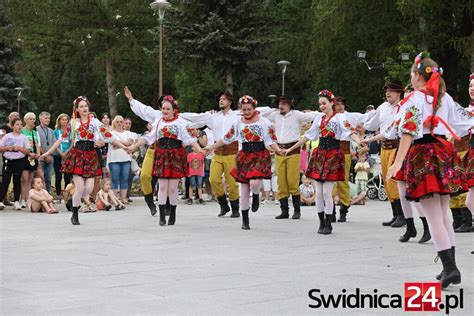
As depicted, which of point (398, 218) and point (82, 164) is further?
point (82, 164)

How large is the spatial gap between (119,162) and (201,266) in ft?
29.1

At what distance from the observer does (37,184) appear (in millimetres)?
16078

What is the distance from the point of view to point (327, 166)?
12.0 m

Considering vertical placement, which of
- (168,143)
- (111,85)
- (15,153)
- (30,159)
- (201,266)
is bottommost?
(201,266)

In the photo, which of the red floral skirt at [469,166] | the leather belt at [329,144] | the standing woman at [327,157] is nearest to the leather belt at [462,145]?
the red floral skirt at [469,166]

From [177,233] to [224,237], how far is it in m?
0.81

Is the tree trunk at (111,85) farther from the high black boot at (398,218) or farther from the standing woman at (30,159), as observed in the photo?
the high black boot at (398,218)

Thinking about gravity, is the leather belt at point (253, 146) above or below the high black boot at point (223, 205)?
above

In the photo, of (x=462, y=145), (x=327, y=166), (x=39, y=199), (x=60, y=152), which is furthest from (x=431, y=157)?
(x=60, y=152)

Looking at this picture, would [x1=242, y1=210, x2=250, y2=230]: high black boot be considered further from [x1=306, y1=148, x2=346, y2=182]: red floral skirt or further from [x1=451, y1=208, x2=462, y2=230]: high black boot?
[x1=451, y1=208, x2=462, y2=230]: high black boot

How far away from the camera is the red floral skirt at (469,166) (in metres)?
10.9

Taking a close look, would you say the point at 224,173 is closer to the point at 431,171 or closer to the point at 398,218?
the point at 398,218

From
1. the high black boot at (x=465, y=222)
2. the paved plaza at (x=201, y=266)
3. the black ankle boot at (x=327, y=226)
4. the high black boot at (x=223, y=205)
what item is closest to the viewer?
the paved plaza at (x=201, y=266)

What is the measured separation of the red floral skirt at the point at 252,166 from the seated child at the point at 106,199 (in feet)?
14.2
